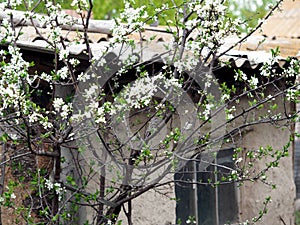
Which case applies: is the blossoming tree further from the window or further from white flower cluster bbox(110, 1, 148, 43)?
the window

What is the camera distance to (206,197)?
462 cm

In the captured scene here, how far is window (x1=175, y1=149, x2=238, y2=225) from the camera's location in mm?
4426

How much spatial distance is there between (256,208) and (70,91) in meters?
1.90

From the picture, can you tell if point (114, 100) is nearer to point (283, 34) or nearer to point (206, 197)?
Result: point (206, 197)

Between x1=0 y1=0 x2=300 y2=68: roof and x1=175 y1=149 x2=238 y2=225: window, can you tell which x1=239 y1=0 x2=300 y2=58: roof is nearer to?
x1=0 y1=0 x2=300 y2=68: roof

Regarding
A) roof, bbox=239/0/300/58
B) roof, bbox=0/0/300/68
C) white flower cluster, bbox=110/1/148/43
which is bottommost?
white flower cluster, bbox=110/1/148/43

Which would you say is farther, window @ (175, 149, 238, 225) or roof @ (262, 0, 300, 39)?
roof @ (262, 0, 300, 39)

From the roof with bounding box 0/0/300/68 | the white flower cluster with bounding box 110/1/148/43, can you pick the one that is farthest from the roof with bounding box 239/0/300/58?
the white flower cluster with bounding box 110/1/148/43

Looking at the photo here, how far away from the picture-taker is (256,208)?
15.8 feet

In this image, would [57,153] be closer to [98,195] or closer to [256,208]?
[98,195]

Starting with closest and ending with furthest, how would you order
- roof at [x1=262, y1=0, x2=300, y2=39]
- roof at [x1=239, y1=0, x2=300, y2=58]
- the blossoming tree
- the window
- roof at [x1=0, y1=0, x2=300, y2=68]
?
the blossoming tree → roof at [x1=0, y1=0, x2=300, y2=68] → the window → roof at [x1=239, y1=0, x2=300, y2=58] → roof at [x1=262, y1=0, x2=300, y2=39]

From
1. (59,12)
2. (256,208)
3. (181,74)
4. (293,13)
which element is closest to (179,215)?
(256,208)

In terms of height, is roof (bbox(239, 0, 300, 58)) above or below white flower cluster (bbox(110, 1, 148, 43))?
above

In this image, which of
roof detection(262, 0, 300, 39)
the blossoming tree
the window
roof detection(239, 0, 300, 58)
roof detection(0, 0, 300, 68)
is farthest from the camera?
roof detection(262, 0, 300, 39)
